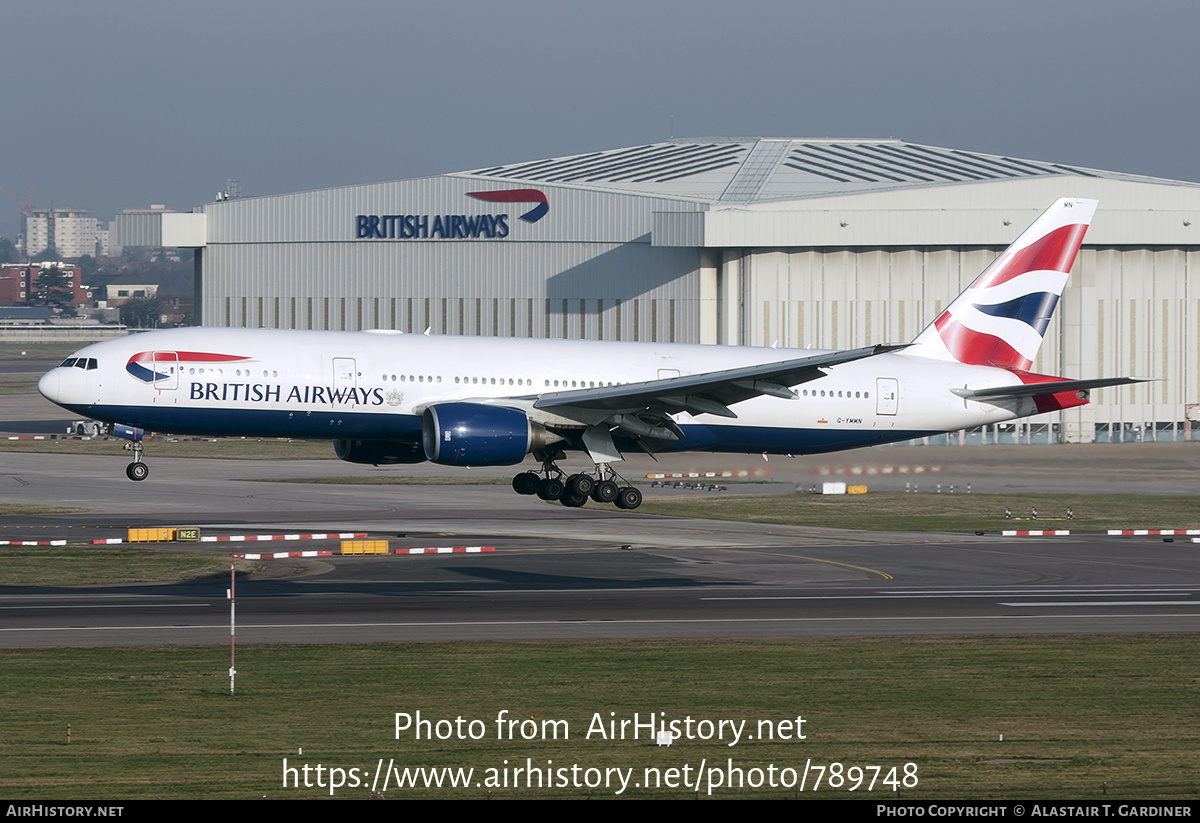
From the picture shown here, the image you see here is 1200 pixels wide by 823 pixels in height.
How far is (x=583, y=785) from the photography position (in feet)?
73.5

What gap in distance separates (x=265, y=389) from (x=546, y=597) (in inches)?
402

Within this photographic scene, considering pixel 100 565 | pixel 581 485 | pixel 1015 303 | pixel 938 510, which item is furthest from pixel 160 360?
pixel 938 510

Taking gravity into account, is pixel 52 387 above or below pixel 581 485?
above

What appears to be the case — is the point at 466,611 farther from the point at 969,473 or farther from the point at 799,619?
the point at 969,473

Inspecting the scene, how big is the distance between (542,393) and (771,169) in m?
58.2

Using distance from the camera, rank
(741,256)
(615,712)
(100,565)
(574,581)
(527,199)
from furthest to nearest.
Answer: (527,199) → (741,256) → (100,565) → (574,581) → (615,712)

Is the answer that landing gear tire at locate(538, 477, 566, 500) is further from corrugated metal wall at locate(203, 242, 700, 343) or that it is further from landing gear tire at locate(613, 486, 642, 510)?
corrugated metal wall at locate(203, 242, 700, 343)

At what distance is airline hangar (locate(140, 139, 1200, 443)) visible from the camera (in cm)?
9244

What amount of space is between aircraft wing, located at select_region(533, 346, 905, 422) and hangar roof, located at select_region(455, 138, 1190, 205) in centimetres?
4987

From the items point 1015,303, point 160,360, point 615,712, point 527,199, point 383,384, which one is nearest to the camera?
point 615,712

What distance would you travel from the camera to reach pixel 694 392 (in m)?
45.4

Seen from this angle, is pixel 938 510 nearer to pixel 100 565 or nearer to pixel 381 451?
pixel 381 451

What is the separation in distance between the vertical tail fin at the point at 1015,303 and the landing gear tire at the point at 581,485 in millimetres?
12480
